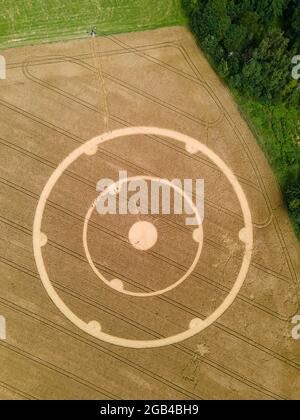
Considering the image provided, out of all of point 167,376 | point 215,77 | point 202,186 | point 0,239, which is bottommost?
point 167,376

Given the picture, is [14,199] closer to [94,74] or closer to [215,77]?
[94,74]

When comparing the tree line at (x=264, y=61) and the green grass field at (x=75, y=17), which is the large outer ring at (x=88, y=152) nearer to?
the tree line at (x=264, y=61)

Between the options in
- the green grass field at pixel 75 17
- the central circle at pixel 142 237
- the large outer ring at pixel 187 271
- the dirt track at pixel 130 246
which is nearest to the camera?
the dirt track at pixel 130 246

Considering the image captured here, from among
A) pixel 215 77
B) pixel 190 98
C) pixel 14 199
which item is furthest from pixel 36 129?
pixel 215 77

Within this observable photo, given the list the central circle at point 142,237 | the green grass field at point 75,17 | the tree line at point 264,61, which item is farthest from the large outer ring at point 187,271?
the green grass field at point 75,17

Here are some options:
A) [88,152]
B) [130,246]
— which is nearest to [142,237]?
[130,246]

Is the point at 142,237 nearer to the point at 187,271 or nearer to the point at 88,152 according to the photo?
the point at 187,271

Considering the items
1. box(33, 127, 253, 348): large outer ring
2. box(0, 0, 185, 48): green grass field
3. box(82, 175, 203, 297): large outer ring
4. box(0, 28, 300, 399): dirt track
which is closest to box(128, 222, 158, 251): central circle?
box(0, 28, 300, 399): dirt track
